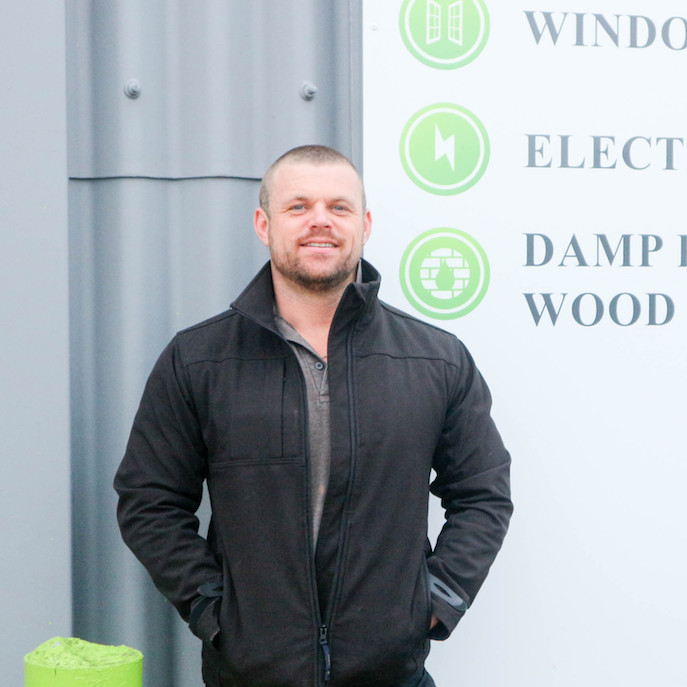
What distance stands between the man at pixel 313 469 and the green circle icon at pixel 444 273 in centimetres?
35

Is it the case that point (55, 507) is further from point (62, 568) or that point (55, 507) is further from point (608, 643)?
point (608, 643)

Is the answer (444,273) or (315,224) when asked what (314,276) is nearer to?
(315,224)

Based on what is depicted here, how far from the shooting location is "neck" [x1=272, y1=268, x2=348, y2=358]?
1996mm

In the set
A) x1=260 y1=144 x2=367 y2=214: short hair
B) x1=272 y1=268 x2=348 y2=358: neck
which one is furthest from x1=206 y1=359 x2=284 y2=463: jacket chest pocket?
x1=260 y1=144 x2=367 y2=214: short hair

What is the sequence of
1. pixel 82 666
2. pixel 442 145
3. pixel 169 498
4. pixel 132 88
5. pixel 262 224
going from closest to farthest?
pixel 82 666 < pixel 169 498 < pixel 262 224 < pixel 132 88 < pixel 442 145

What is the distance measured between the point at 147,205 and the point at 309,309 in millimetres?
568

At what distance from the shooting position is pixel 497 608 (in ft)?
7.95

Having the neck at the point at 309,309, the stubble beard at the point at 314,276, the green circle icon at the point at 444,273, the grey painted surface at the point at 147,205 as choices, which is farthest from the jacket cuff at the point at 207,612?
the green circle icon at the point at 444,273

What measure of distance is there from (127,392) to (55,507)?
13.0 inches

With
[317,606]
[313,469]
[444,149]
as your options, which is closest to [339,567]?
[317,606]

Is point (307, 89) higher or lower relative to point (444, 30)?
lower

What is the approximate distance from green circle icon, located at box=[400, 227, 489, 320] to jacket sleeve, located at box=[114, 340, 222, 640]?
0.73m

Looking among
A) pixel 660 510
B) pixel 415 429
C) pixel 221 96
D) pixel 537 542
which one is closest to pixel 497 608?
pixel 537 542

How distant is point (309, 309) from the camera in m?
2.01
